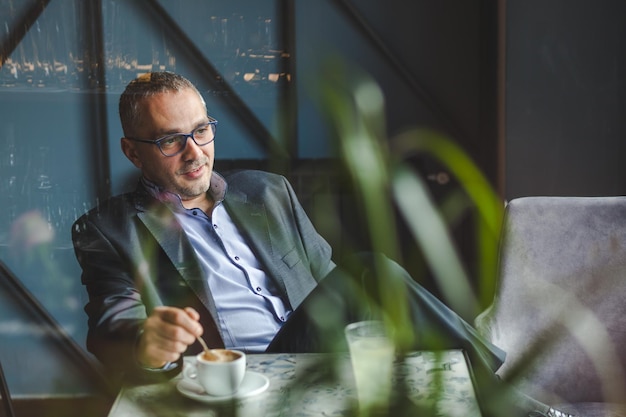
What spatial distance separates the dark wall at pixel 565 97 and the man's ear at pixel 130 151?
1.15m

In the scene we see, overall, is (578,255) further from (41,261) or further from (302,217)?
(41,261)

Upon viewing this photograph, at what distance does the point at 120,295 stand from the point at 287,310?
0.35 meters

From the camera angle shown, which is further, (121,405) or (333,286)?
(333,286)

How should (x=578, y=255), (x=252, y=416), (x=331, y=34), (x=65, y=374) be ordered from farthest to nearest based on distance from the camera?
1. (x=331, y=34)
2. (x=578, y=255)
3. (x=65, y=374)
4. (x=252, y=416)

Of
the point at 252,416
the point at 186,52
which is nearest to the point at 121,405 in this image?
Answer: the point at 252,416

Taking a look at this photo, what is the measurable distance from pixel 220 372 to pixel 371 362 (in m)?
0.24

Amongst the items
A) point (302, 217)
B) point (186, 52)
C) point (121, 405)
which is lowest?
point (121, 405)

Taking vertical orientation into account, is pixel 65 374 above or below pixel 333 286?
below

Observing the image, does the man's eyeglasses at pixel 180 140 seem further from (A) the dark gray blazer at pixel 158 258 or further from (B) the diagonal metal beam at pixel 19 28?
(B) the diagonal metal beam at pixel 19 28

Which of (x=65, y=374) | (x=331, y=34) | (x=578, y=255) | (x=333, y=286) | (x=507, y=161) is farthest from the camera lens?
(x=507, y=161)

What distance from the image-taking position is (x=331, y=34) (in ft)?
5.84

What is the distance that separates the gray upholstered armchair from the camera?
1333 mm

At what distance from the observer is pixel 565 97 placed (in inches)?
74.0

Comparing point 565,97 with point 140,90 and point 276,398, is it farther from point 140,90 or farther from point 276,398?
point 276,398
